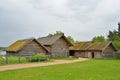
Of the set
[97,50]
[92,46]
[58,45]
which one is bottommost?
[97,50]

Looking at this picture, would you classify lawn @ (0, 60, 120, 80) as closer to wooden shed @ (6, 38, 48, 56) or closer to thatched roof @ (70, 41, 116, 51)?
wooden shed @ (6, 38, 48, 56)

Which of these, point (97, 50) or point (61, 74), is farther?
point (97, 50)

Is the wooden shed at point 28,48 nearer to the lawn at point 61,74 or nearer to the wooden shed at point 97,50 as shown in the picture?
the wooden shed at point 97,50

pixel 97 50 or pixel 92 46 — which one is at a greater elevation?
pixel 92 46

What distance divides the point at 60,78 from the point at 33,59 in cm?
2122

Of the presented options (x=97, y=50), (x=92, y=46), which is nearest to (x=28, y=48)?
(x=97, y=50)

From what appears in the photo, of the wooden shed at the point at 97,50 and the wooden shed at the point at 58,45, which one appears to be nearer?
the wooden shed at the point at 58,45

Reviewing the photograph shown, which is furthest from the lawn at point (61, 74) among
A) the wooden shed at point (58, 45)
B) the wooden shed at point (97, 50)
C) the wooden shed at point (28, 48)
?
the wooden shed at point (97, 50)

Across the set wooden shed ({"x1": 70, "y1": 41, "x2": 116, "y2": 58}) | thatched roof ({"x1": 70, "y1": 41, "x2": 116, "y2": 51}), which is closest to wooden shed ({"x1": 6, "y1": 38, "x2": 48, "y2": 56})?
thatched roof ({"x1": 70, "y1": 41, "x2": 116, "y2": 51})

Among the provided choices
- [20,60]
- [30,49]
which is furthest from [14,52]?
[20,60]

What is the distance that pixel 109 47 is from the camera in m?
61.2

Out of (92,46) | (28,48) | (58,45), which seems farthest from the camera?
(92,46)

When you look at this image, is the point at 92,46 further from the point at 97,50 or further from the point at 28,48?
the point at 28,48

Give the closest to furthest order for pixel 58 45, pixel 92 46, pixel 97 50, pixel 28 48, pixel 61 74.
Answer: pixel 61 74, pixel 28 48, pixel 58 45, pixel 97 50, pixel 92 46
